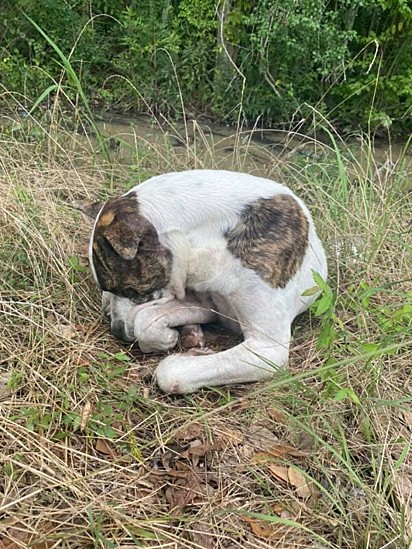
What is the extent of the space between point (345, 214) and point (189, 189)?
136 centimetres

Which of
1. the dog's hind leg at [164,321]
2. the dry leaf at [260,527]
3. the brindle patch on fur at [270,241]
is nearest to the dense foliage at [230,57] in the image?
the brindle patch on fur at [270,241]

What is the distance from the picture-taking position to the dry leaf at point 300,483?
2.50 m

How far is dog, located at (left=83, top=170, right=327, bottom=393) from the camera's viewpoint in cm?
279

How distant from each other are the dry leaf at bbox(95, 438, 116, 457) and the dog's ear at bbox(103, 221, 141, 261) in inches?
28.7

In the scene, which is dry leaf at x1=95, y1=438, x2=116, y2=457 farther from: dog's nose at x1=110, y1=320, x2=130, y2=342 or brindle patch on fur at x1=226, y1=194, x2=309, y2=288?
brindle patch on fur at x1=226, y1=194, x2=309, y2=288

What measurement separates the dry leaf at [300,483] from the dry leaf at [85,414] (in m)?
0.81

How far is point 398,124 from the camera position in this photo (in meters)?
7.08

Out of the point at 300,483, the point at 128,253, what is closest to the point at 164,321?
the point at 128,253

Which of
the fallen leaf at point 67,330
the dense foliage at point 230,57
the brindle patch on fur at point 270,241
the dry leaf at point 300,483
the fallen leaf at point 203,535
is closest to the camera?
the fallen leaf at point 203,535

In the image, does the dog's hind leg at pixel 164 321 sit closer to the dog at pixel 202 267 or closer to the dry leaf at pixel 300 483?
the dog at pixel 202 267

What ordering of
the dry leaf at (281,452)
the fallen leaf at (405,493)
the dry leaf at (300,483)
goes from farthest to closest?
the dry leaf at (281,452) → the dry leaf at (300,483) → the fallen leaf at (405,493)

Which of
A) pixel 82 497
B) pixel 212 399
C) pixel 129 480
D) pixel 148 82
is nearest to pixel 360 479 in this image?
pixel 212 399

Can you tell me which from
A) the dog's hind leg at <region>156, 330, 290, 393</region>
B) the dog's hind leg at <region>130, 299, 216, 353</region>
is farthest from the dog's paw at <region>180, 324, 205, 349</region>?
the dog's hind leg at <region>156, 330, 290, 393</region>

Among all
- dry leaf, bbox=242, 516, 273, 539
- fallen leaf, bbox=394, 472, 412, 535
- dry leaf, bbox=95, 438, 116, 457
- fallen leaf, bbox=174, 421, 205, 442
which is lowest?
dry leaf, bbox=95, 438, 116, 457
